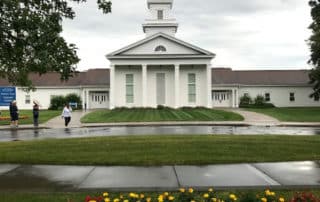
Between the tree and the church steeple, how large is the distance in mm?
44919

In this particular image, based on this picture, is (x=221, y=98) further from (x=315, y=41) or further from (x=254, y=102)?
(x=315, y=41)

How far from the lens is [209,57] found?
46.2 metres

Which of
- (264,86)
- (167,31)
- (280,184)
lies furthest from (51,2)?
(264,86)

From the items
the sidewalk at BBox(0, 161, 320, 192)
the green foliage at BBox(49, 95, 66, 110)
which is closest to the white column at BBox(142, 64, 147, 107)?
the green foliage at BBox(49, 95, 66, 110)

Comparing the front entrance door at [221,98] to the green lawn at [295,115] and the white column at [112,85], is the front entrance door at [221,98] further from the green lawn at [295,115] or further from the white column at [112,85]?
the white column at [112,85]

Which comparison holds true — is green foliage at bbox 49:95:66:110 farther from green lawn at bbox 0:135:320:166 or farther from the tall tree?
green lawn at bbox 0:135:320:166

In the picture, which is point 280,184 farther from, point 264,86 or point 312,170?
point 264,86

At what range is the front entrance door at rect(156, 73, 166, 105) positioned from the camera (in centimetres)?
4811

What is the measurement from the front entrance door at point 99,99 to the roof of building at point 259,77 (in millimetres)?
14651

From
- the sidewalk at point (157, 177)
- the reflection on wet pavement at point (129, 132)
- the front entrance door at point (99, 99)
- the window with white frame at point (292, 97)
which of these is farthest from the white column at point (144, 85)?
the sidewalk at point (157, 177)

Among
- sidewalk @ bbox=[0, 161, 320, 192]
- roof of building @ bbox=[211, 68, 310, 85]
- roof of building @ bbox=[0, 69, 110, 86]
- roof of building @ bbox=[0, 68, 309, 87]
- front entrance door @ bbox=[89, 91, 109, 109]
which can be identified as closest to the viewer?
sidewalk @ bbox=[0, 161, 320, 192]

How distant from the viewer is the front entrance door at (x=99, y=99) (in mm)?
53375

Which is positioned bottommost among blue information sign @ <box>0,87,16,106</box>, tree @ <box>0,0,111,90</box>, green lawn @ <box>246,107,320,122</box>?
green lawn @ <box>246,107,320,122</box>

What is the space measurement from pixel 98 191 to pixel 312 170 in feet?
15.6
